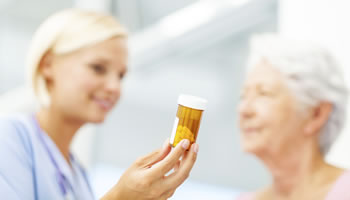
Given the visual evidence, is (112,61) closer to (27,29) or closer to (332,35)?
(332,35)

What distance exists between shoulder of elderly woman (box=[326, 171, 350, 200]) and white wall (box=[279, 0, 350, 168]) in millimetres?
285

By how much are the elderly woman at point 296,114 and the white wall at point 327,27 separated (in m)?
0.23

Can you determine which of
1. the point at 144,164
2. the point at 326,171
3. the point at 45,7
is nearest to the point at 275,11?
the point at 326,171

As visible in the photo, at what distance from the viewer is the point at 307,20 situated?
1.23m

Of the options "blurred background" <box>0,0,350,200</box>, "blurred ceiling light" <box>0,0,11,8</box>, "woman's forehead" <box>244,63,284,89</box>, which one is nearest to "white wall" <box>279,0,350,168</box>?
"blurred background" <box>0,0,350,200</box>

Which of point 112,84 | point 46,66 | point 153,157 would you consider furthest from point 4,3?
point 153,157

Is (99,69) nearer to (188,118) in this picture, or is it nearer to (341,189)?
(188,118)

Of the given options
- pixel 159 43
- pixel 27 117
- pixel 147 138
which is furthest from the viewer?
pixel 159 43

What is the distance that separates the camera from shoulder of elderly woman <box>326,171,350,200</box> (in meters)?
0.84

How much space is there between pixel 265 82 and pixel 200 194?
52 centimetres

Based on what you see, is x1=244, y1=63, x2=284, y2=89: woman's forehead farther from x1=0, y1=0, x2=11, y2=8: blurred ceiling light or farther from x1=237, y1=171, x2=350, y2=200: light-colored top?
x1=0, y1=0, x2=11, y2=8: blurred ceiling light

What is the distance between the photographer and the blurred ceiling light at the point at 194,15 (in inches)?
57.6

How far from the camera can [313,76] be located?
2.93 feet

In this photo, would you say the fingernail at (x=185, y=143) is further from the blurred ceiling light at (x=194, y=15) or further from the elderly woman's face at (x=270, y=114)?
the blurred ceiling light at (x=194, y=15)
